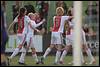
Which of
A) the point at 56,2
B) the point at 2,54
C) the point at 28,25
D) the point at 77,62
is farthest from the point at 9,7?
the point at 77,62

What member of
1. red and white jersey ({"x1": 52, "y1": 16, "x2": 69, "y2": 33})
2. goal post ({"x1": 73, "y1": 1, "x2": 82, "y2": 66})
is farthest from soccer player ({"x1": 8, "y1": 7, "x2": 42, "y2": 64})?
goal post ({"x1": 73, "y1": 1, "x2": 82, "y2": 66})

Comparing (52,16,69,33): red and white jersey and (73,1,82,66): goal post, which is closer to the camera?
(73,1,82,66): goal post

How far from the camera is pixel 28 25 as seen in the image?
46.5ft

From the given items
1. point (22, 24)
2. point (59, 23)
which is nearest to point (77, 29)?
point (59, 23)

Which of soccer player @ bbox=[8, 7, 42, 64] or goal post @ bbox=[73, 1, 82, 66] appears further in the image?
soccer player @ bbox=[8, 7, 42, 64]

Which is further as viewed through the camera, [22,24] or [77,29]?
→ [22,24]

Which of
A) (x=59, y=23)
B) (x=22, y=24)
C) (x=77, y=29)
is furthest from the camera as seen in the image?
(x=22, y=24)

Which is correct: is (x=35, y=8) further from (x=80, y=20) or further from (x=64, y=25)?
(x=80, y=20)

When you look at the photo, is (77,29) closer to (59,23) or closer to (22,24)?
(59,23)

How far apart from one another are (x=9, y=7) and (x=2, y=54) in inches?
274

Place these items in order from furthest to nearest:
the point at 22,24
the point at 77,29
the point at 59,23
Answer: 1. the point at 22,24
2. the point at 59,23
3. the point at 77,29

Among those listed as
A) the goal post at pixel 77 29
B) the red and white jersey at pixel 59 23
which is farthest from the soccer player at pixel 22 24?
the goal post at pixel 77 29

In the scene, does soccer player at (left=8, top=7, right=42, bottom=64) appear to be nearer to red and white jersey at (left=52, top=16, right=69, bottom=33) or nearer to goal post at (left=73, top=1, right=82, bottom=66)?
red and white jersey at (left=52, top=16, right=69, bottom=33)

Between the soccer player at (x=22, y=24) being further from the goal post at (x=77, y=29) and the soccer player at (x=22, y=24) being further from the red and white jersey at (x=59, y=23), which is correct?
the goal post at (x=77, y=29)
